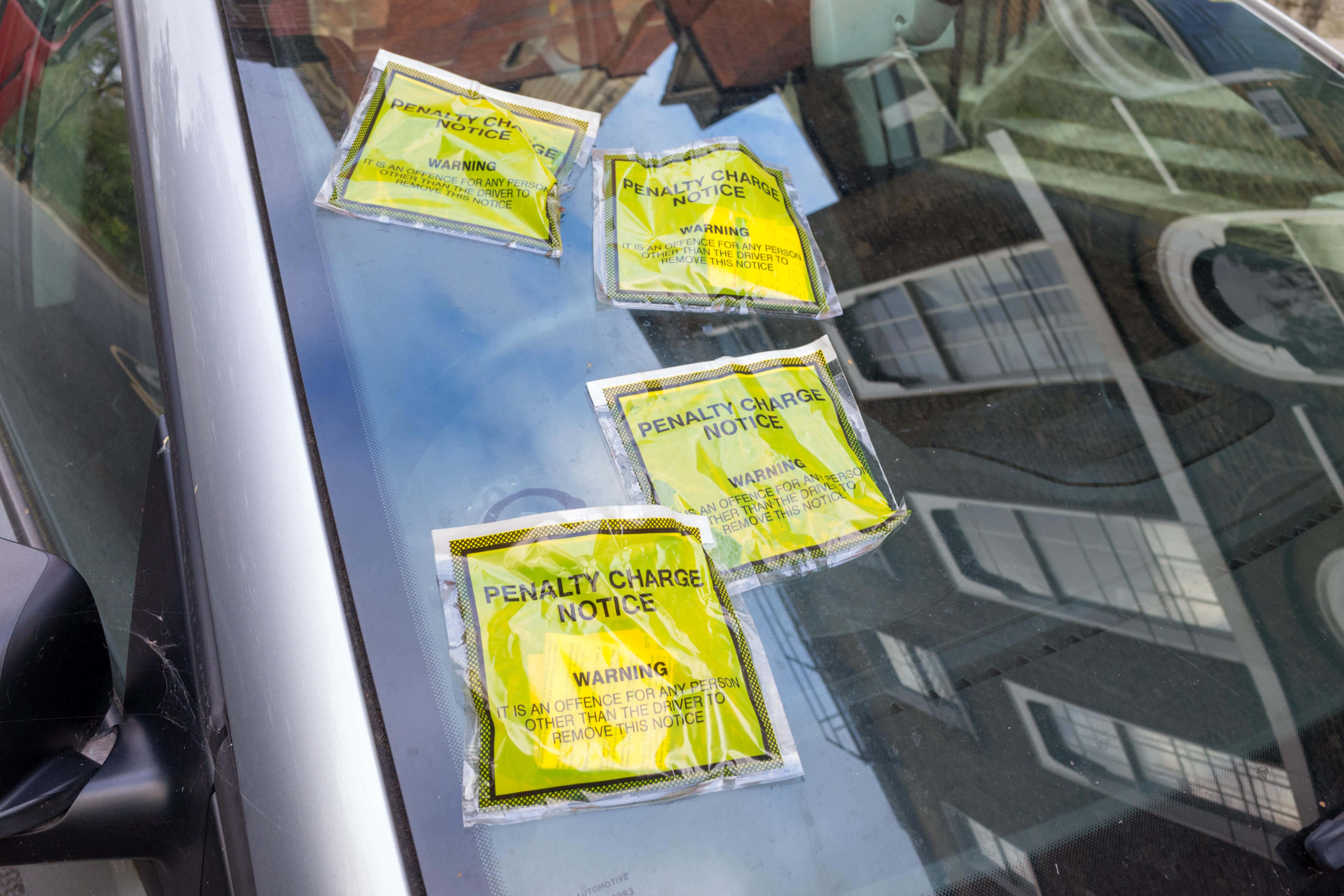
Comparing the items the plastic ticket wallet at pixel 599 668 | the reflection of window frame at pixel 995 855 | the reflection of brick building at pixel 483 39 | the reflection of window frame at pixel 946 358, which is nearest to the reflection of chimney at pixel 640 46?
the reflection of brick building at pixel 483 39

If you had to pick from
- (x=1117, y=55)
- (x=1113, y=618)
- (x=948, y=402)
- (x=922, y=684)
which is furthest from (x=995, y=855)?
(x=1117, y=55)

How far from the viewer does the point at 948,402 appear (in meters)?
1.14

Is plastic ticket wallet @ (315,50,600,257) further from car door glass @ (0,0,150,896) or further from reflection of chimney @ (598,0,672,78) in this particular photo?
car door glass @ (0,0,150,896)

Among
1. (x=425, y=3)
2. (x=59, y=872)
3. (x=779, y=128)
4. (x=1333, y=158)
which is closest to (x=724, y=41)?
(x=779, y=128)

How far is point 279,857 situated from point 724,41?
4.37 ft

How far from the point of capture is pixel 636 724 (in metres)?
0.83

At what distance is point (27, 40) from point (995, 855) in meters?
1.97

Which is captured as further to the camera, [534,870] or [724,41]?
[724,41]

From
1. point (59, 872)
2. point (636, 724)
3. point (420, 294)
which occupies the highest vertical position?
point (420, 294)

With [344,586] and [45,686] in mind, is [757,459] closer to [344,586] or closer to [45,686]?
[344,586]

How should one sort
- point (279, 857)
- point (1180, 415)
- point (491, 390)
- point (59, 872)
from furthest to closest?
point (59, 872), point (1180, 415), point (491, 390), point (279, 857)

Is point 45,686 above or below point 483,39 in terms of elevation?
below

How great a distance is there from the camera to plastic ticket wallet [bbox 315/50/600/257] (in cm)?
112

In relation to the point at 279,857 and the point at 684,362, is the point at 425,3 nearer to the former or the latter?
the point at 684,362
